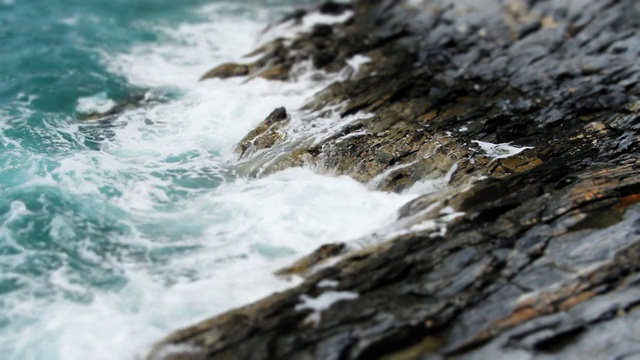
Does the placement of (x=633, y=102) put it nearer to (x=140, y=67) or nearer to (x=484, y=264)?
(x=484, y=264)

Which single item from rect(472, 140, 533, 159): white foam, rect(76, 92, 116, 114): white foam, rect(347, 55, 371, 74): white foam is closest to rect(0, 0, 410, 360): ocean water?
rect(76, 92, 116, 114): white foam

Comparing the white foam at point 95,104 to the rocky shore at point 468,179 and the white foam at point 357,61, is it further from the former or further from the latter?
the white foam at point 357,61

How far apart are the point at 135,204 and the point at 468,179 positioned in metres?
7.19

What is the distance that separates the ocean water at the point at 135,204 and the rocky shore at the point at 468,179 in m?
0.73

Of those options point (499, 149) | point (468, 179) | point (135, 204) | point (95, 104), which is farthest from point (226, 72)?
point (468, 179)

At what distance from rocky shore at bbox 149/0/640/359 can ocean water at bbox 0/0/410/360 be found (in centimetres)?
73

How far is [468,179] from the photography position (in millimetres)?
10461

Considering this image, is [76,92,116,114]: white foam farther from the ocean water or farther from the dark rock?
the dark rock

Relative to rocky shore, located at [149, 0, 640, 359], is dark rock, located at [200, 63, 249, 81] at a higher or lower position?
higher

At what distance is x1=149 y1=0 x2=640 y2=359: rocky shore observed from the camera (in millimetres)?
7156

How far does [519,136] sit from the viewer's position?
12.1 metres

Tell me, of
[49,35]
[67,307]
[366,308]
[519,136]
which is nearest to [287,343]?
[366,308]

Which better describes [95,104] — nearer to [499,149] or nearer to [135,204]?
[135,204]

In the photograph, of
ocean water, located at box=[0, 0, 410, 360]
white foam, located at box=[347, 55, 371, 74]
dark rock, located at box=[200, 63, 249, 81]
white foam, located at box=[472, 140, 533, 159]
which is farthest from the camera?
dark rock, located at box=[200, 63, 249, 81]
